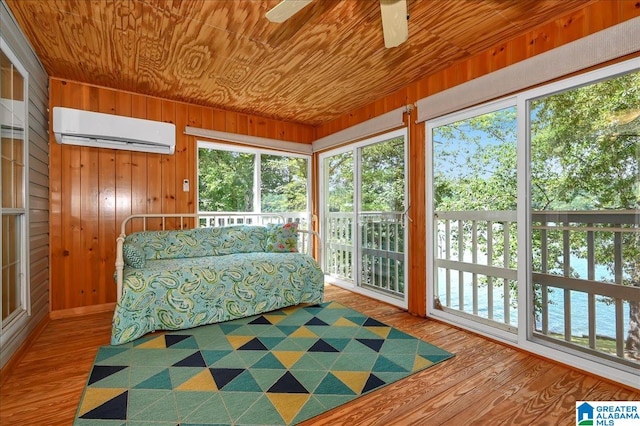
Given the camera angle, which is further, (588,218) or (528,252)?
(528,252)

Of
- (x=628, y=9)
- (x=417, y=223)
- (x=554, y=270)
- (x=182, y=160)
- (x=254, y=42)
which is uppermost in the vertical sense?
(x=254, y=42)

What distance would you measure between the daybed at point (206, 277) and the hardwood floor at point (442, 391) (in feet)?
1.33

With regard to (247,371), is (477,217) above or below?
above

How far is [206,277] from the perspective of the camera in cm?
249

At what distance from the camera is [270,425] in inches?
53.8

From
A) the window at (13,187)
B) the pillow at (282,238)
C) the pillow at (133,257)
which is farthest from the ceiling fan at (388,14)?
the pillow at (282,238)

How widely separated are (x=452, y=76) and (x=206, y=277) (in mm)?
2585

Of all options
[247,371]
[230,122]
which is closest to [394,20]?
[247,371]

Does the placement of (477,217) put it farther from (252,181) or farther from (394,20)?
(252,181)

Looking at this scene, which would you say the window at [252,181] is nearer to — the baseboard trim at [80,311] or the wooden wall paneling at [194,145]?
the wooden wall paneling at [194,145]

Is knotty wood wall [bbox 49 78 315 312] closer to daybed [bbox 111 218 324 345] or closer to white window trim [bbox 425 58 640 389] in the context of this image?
daybed [bbox 111 218 324 345]

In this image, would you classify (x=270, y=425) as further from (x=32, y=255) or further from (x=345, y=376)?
(x=32, y=255)

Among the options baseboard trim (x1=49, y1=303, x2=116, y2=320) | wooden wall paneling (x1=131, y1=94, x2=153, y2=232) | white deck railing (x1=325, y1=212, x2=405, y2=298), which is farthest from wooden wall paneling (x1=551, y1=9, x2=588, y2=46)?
baseboard trim (x1=49, y1=303, x2=116, y2=320)

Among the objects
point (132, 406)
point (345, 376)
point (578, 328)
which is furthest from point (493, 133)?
point (132, 406)
